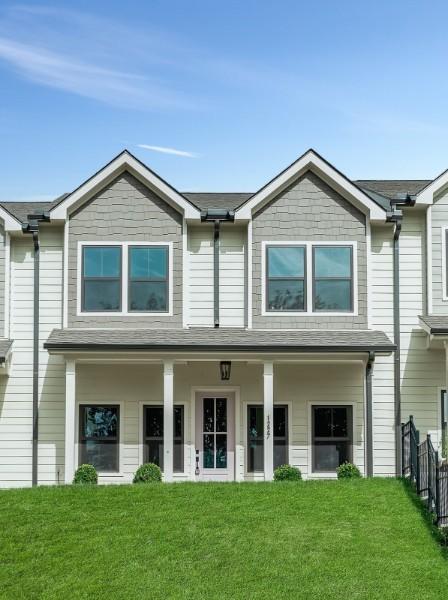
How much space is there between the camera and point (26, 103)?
2059 centimetres

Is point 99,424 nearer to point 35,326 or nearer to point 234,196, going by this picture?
point 35,326

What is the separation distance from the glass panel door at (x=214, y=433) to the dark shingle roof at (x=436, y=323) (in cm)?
496

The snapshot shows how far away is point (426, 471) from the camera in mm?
16156

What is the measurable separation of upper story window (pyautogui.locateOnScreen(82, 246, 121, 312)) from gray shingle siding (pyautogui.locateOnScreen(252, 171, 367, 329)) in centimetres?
316

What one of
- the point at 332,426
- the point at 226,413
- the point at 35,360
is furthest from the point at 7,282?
the point at 332,426

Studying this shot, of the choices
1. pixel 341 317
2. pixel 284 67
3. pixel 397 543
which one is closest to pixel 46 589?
pixel 397 543

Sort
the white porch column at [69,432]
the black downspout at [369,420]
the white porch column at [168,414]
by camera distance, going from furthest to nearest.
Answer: the black downspout at [369,420], the white porch column at [69,432], the white porch column at [168,414]

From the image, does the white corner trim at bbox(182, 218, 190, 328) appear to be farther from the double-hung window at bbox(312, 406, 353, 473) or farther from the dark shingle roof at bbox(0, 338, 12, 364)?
the dark shingle roof at bbox(0, 338, 12, 364)

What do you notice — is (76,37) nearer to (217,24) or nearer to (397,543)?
(217,24)

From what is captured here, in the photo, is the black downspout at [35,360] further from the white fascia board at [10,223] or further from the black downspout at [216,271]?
the black downspout at [216,271]

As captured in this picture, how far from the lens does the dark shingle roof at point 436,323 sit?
19.1 metres

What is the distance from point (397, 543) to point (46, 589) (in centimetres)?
559

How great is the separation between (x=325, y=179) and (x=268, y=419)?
19.0ft

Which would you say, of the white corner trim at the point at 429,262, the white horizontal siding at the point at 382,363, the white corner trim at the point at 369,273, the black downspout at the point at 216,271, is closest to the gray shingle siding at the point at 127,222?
the black downspout at the point at 216,271
